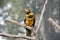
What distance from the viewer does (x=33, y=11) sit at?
2580mm

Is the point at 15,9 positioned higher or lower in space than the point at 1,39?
higher

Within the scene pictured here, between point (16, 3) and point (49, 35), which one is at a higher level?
point (16, 3)

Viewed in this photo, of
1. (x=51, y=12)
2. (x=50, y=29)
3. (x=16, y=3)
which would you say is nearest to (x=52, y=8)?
(x=51, y=12)

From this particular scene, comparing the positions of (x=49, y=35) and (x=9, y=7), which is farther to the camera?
(x=9, y=7)

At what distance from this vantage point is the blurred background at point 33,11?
252 cm

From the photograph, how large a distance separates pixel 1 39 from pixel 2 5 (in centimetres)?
47

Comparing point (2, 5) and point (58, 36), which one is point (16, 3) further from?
point (58, 36)

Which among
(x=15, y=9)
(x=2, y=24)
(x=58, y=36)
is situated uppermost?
(x=15, y=9)

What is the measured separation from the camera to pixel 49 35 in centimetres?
254

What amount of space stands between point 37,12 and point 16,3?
34 centimetres

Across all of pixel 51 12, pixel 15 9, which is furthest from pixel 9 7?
pixel 51 12

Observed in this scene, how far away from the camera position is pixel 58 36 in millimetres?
2504

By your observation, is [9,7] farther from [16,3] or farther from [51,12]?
[51,12]

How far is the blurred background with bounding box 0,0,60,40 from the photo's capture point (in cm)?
252
